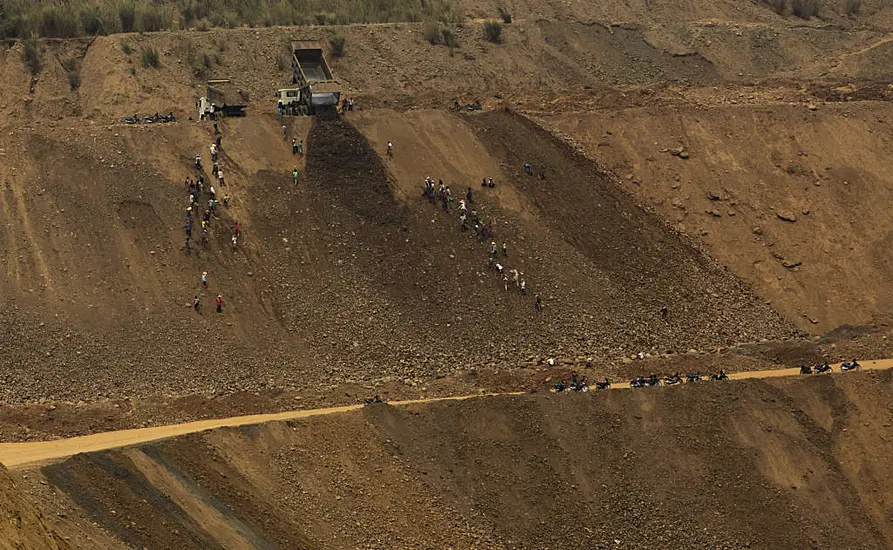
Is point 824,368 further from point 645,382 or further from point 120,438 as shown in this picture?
point 120,438

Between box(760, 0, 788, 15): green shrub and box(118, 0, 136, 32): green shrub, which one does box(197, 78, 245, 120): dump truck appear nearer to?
box(118, 0, 136, 32): green shrub

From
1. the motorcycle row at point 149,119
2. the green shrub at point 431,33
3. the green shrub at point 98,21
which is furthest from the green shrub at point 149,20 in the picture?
the green shrub at point 431,33

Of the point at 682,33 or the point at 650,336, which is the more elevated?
the point at 682,33

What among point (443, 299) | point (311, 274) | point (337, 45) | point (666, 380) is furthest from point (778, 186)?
point (337, 45)

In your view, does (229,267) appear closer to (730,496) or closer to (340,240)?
(340,240)

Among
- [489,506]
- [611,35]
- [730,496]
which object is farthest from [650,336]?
[611,35]

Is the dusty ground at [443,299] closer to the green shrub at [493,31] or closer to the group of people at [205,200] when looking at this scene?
the group of people at [205,200]
